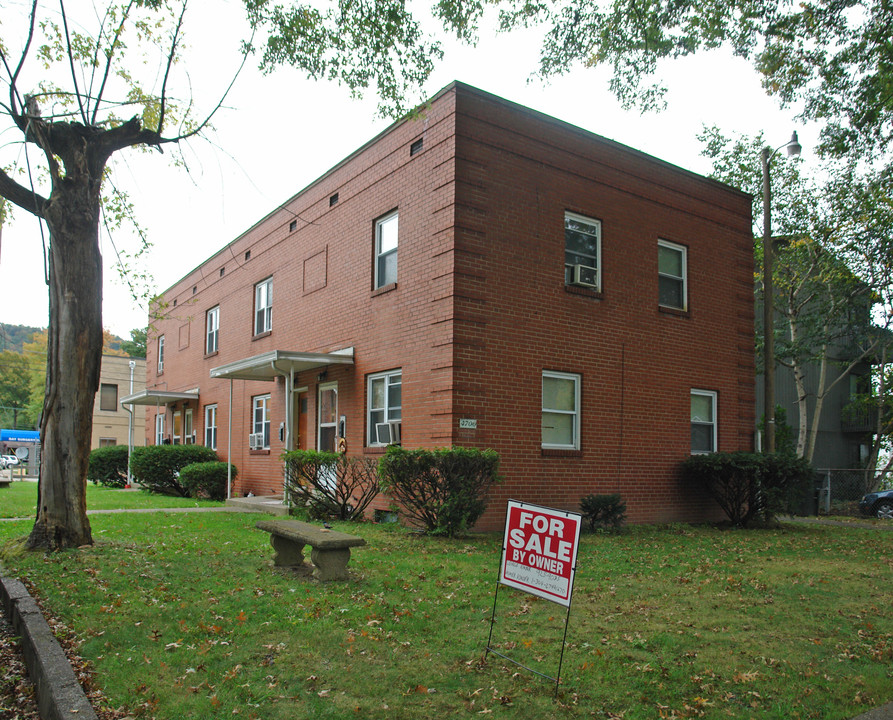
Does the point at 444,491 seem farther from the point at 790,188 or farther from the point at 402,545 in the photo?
the point at 790,188

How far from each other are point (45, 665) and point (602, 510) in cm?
956

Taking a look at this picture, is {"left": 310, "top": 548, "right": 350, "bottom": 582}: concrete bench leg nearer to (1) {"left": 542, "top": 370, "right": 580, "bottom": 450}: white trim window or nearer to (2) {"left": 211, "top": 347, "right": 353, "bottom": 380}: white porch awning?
(1) {"left": 542, "top": 370, "right": 580, "bottom": 450}: white trim window

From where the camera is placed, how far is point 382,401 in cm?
1409

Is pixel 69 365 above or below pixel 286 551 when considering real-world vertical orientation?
above

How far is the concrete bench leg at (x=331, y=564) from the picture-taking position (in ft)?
24.9

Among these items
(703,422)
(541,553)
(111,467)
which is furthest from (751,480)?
(111,467)

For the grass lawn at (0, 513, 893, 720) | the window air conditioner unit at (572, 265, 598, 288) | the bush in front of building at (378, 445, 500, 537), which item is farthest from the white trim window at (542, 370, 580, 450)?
the grass lawn at (0, 513, 893, 720)

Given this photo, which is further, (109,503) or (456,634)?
(109,503)

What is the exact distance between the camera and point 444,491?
11.0m

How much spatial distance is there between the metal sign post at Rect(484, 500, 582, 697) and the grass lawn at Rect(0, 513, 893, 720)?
46cm

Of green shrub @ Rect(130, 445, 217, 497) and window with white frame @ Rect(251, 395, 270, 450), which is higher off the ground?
window with white frame @ Rect(251, 395, 270, 450)

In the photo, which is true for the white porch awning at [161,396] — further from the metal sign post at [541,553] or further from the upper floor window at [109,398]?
the upper floor window at [109,398]

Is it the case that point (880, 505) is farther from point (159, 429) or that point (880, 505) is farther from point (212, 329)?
point (159, 429)

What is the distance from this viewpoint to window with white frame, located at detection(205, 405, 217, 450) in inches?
902
